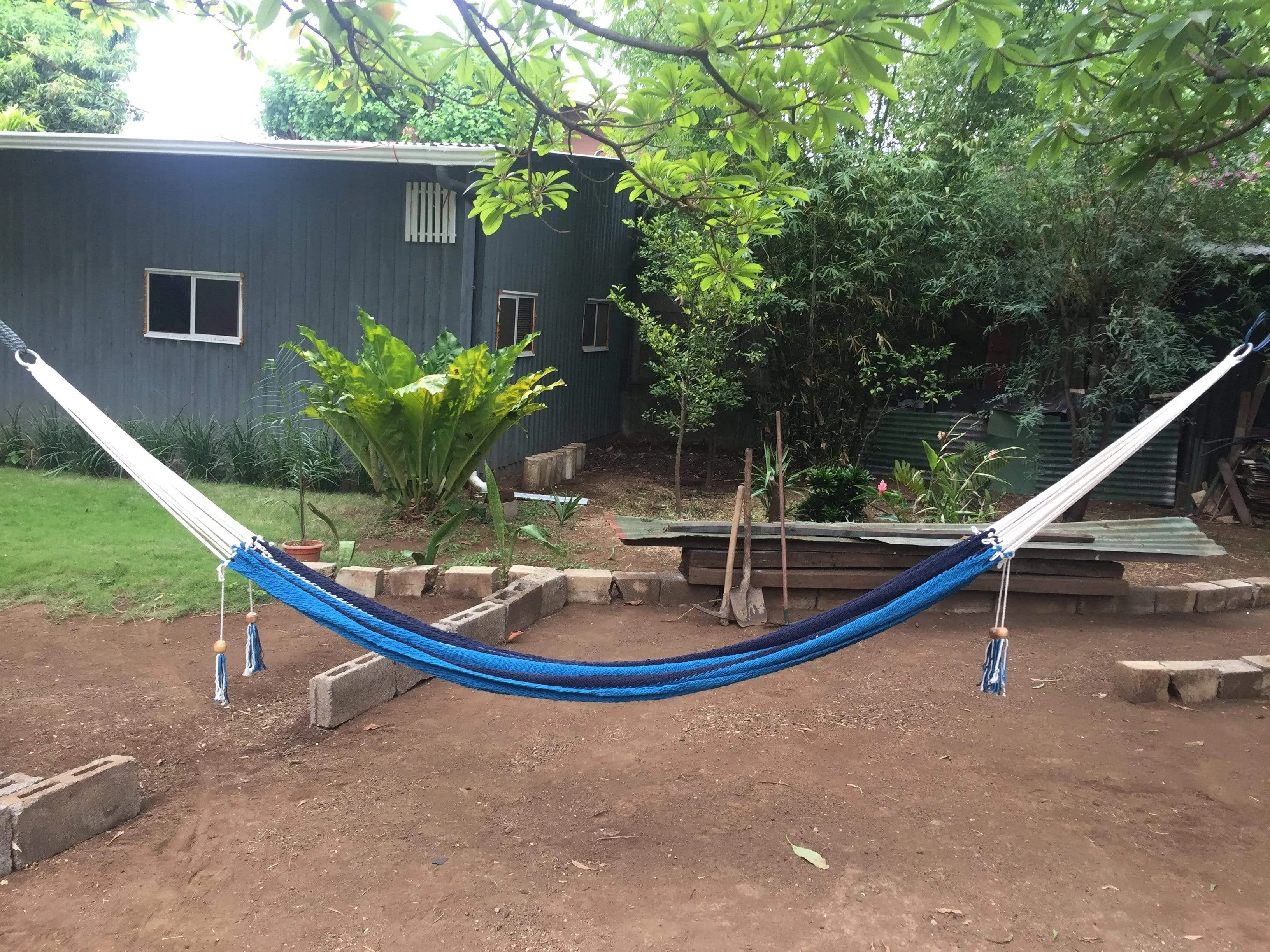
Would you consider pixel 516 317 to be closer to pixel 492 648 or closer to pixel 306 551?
pixel 306 551

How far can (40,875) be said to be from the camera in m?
2.25

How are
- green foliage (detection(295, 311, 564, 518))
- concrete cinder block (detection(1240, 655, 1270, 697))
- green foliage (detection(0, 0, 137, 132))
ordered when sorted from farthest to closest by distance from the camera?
green foliage (detection(0, 0, 137, 132)), green foliage (detection(295, 311, 564, 518)), concrete cinder block (detection(1240, 655, 1270, 697))

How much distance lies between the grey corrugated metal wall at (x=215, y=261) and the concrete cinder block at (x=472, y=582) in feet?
9.75

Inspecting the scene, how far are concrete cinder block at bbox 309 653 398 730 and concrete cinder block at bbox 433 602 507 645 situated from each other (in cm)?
30

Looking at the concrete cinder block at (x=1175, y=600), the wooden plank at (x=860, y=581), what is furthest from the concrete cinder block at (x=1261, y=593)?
the wooden plank at (x=860, y=581)

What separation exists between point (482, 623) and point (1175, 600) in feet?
12.0

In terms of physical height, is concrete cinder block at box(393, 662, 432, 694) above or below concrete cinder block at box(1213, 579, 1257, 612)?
below

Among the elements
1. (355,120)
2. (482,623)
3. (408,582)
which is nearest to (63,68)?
(355,120)

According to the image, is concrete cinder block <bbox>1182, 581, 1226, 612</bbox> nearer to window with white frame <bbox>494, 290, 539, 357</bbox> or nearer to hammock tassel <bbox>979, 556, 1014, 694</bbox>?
hammock tassel <bbox>979, 556, 1014, 694</bbox>

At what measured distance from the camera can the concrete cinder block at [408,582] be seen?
4598mm

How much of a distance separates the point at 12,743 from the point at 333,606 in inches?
56.5

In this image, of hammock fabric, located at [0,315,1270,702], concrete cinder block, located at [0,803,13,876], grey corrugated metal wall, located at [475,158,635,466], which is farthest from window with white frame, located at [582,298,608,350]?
concrete cinder block, located at [0,803,13,876]

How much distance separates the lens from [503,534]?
4836 mm

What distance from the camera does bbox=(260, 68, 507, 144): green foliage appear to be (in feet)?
53.8
